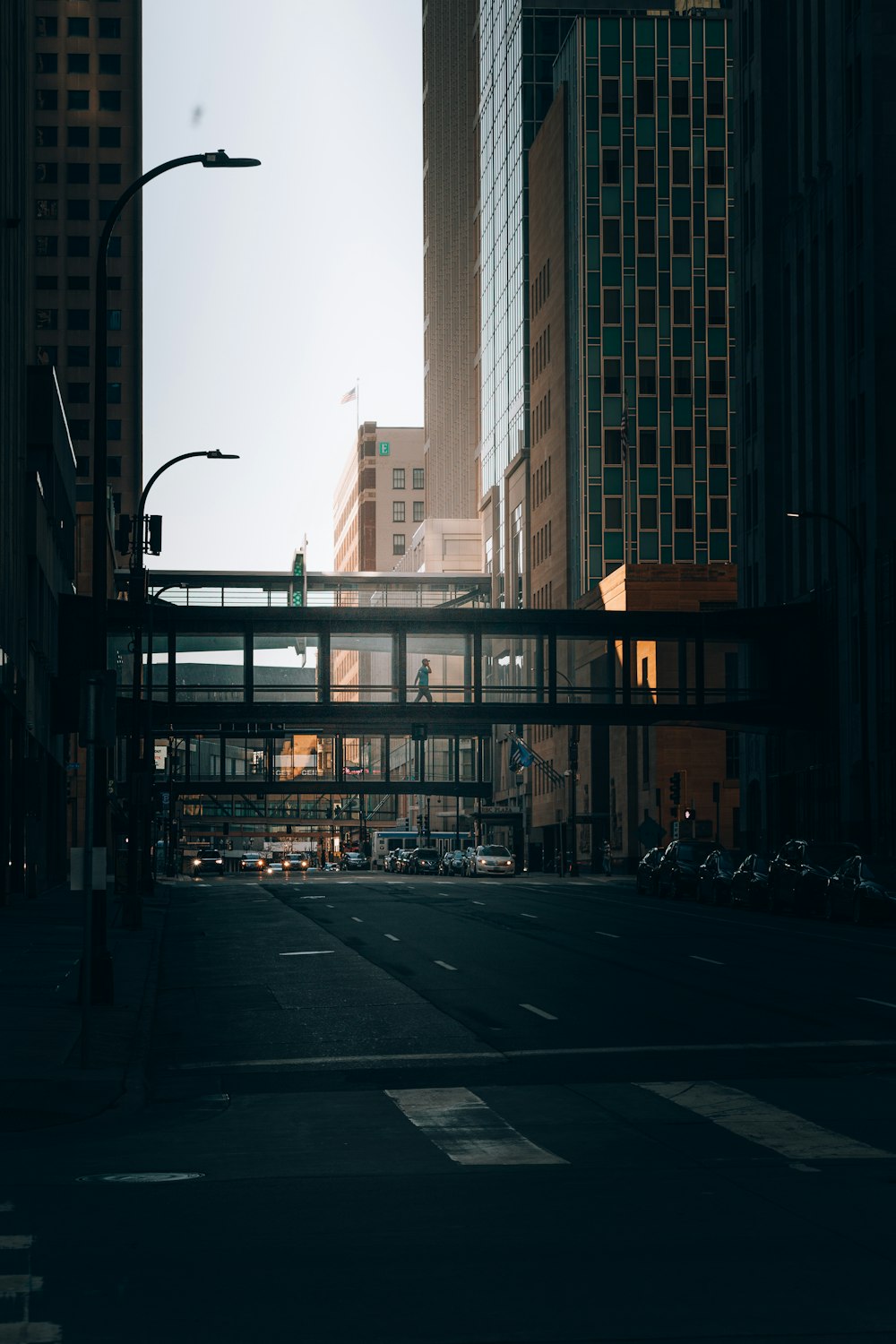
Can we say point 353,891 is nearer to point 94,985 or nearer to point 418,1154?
point 94,985

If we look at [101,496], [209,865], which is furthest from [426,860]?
[101,496]

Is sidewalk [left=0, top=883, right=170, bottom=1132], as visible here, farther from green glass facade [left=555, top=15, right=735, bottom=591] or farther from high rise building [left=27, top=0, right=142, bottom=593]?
high rise building [left=27, top=0, right=142, bottom=593]

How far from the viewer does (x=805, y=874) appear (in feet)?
153

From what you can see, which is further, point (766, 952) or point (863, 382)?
point (863, 382)

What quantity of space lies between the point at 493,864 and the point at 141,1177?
289 ft

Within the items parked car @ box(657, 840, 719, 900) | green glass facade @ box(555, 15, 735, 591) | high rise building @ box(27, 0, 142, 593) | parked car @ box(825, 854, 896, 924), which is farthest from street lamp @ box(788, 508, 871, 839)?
high rise building @ box(27, 0, 142, 593)

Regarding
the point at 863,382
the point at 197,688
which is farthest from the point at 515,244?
the point at 863,382

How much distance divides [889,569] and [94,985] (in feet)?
129

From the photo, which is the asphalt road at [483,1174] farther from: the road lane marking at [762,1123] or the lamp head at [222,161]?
the lamp head at [222,161]

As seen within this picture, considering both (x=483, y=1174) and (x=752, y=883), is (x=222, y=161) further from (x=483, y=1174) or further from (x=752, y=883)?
(x=752, y=883)

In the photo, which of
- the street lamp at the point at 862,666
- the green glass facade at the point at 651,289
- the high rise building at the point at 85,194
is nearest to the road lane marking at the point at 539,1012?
the street lamp at the point at 862,666

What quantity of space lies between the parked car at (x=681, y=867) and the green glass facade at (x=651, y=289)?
52.5 m

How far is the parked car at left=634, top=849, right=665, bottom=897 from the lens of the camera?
6050cm

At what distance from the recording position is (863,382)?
59281 millimetres
